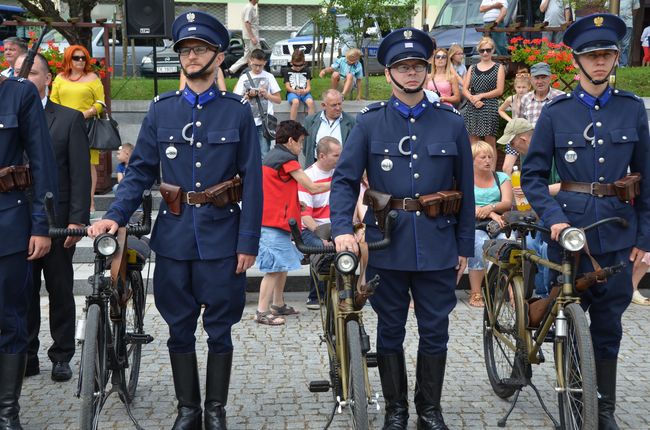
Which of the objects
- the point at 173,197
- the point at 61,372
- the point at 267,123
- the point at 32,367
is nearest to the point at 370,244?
the point at 173,197

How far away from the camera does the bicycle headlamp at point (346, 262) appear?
509cm

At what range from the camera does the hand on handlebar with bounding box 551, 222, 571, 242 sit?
5.31 metres

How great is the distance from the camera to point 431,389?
555 centimetres

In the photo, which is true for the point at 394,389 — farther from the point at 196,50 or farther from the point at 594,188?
the point at 196,50

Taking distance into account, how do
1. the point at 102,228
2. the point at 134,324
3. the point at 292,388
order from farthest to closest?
the point at 292,388 < the point at 134,324 < the point at 102,228

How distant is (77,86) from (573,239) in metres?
7.47

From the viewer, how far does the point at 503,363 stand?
6.39m

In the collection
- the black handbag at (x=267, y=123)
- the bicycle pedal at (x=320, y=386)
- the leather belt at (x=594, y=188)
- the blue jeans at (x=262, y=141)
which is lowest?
the bicycle pedal at (x=320, y=386)

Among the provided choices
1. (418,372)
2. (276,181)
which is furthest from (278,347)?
(418,372)

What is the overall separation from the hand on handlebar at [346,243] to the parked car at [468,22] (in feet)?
40.4

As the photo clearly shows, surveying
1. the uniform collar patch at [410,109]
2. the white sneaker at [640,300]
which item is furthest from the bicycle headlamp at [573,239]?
the white sneaker at [640,300]

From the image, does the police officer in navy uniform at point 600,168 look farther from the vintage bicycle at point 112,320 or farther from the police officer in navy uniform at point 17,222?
the police officer in navy uniform at point 17,222

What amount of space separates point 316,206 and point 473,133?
454 cm

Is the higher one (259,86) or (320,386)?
(259,86)
